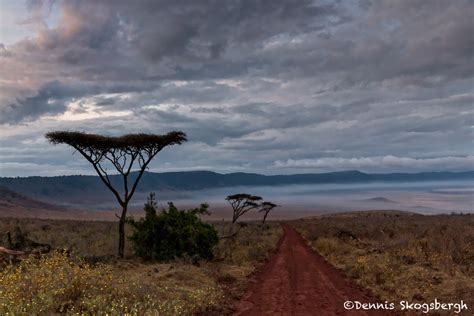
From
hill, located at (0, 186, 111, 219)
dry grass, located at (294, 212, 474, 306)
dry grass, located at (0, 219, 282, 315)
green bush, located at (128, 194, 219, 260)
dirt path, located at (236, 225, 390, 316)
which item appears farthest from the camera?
hill, located at (0, 186, 111, 219)

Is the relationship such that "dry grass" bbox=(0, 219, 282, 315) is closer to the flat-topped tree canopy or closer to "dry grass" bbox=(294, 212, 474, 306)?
"dry grass" bbox=(294, 212, 474, 306)

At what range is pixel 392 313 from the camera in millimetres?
11844

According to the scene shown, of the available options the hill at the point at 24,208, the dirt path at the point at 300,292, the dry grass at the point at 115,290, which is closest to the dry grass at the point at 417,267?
the dirt path at the point at 300,292

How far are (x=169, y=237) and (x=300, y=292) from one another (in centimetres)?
976

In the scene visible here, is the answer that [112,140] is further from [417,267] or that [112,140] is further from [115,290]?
[417,267]

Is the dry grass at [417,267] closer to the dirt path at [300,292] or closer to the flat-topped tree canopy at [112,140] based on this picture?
the dirt path at [300,292]

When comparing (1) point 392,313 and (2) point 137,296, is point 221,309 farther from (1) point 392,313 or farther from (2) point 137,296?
(1) point 392,313

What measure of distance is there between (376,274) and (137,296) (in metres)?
9.57

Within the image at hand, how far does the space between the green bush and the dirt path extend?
12.5ft

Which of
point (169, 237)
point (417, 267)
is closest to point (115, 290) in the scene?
point (169, 237)

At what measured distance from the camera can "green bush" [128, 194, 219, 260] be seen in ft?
72.7

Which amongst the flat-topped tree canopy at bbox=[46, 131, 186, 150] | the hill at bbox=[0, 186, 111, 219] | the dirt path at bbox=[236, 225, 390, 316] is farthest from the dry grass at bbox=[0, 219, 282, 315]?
the hill at bbox=[0, 186, 111, 219]

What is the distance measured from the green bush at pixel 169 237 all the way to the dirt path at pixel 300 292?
3.81m

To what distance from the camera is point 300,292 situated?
14.4m
